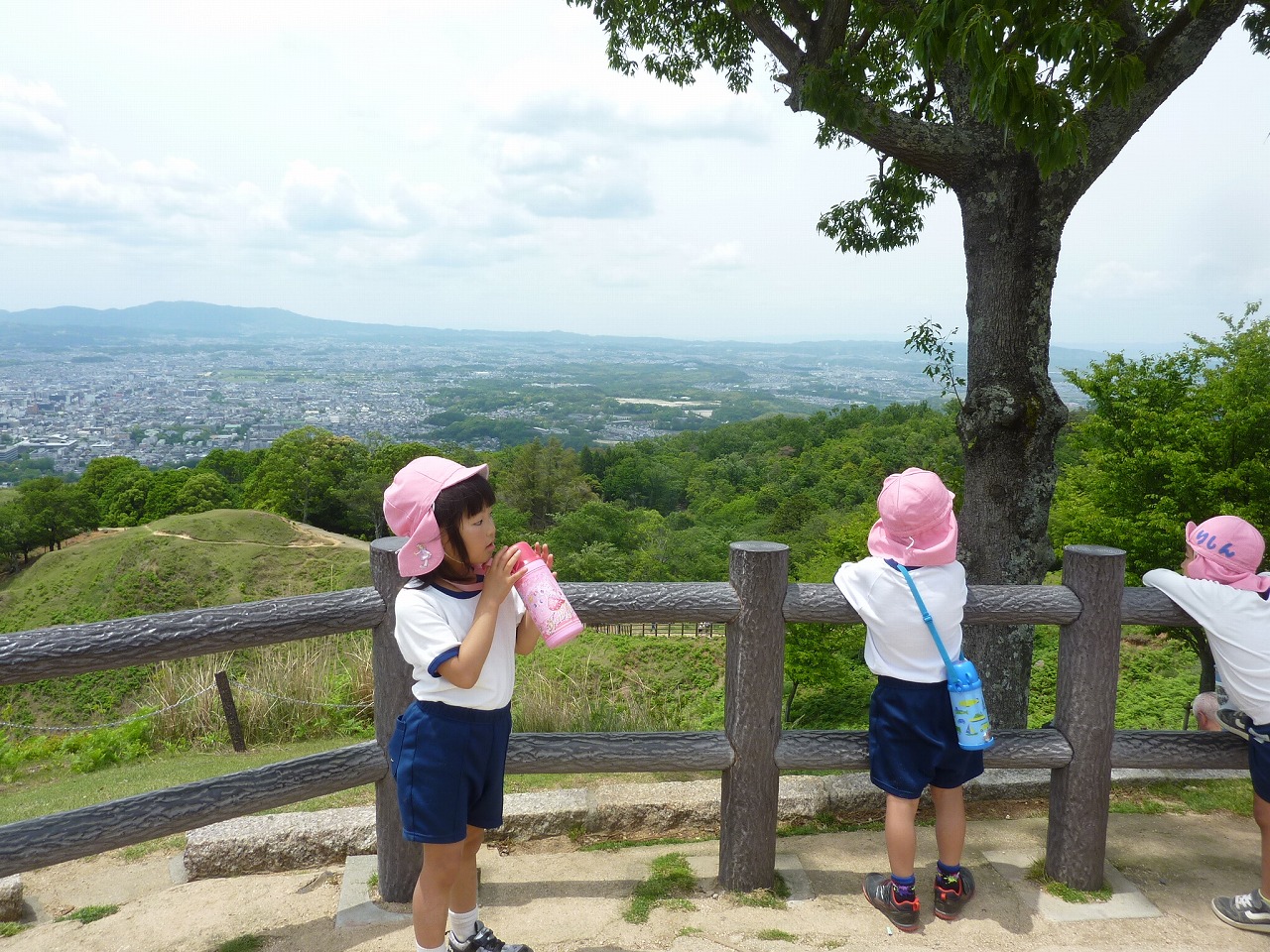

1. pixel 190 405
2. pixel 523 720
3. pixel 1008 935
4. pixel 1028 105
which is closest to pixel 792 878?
pixel 1008 935

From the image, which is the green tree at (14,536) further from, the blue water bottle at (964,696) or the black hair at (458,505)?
the blue water bottle at (964,696)

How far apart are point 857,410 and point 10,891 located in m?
83.3

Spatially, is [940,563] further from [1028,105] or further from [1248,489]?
[1248,489]

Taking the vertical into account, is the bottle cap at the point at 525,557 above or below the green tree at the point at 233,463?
above

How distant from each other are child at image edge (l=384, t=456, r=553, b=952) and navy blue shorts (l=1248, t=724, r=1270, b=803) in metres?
2.35

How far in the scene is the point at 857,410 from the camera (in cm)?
8194

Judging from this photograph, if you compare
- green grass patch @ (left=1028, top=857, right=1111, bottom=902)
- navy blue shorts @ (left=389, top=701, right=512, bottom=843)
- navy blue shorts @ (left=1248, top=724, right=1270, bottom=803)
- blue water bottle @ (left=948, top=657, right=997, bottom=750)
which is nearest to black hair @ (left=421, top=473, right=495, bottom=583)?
navy blue shorts @ (left=389, top=701, right=512, bottom=843)

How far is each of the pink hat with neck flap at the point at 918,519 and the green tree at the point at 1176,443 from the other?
852 centimetres

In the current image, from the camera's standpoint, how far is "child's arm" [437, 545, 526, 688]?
77.5 inches

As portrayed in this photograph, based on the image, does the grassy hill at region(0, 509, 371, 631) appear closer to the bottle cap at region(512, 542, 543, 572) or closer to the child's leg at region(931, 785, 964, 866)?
the child's leg at region(931, 785, 964, 866)

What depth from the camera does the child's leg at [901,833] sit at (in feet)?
8.40

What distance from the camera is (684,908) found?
273 cm

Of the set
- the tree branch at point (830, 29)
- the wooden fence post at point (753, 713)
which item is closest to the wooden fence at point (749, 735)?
the wooden fence post at point (753, 713)

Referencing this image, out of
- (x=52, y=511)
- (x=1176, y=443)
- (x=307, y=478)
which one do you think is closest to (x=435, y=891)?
(x=1176, y=443)
